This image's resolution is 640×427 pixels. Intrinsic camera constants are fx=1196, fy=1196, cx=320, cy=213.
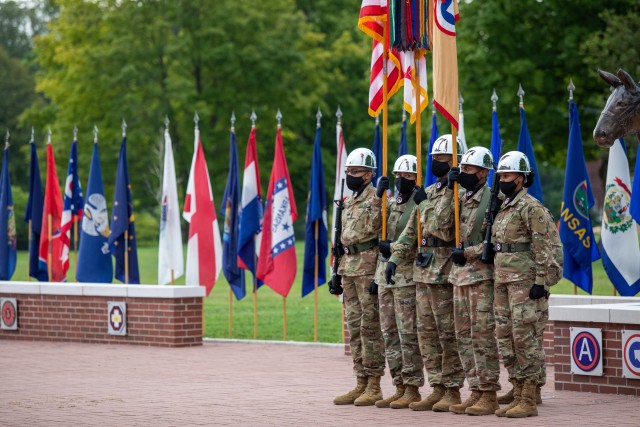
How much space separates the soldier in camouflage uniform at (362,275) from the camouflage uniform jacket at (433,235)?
518 millimetres

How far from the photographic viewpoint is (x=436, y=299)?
10477mm

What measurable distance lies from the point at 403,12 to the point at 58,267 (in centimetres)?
998

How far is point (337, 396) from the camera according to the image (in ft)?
37.4

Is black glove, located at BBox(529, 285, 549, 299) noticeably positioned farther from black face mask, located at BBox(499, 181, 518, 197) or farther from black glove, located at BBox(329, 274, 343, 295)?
black glove, located at BBox(329, 274, 343, 295)

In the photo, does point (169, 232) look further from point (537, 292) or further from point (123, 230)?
point (537, 292)

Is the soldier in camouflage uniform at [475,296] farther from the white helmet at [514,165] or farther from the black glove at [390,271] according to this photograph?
the black glove at [390,271]

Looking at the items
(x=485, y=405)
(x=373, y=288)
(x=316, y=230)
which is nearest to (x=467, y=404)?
(x=485, y=405)

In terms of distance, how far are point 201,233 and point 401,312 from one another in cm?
817

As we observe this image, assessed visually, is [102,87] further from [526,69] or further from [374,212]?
[374,212]

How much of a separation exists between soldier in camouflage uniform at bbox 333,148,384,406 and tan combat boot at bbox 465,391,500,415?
118 cm

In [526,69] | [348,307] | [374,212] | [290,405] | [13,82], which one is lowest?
[290,405]

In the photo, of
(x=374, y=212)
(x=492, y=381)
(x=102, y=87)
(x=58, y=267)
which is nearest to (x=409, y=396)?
(x=492, y=381)

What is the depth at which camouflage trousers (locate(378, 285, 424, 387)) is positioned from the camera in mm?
10656

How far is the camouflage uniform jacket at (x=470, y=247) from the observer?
33.3 ft
